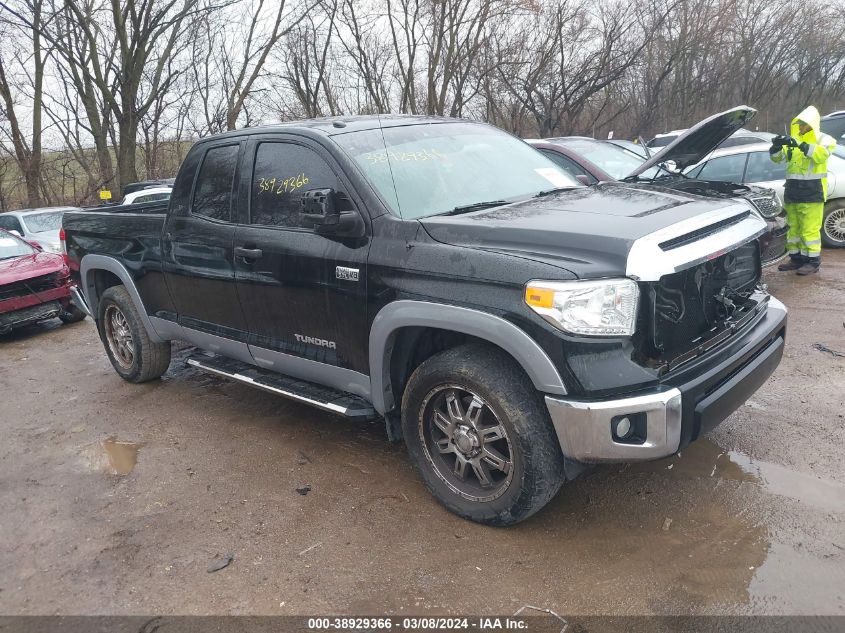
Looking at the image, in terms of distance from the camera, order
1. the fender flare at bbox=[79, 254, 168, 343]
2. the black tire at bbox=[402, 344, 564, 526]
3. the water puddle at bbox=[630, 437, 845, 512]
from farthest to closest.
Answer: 1. the fender flare at bbox=[79, 254, 168, 343]
2. the water puddle at bbox=[630, 437, 845, 512]
3. the black tire at bbox=[402, 344, 564, 526]

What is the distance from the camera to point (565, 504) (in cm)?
336

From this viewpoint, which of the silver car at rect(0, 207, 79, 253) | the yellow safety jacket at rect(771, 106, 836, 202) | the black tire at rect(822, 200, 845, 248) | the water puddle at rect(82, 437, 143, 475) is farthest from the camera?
the silver car at rect(0, 207, 79, 253)

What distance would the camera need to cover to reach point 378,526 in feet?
10.8

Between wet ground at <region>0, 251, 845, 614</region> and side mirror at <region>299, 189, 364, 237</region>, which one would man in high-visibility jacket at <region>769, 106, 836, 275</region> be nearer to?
wet ground at <region>0, 251, 845, 614</region>

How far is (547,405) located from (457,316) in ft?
1.84

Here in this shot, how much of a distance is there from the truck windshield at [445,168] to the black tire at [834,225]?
660 cm

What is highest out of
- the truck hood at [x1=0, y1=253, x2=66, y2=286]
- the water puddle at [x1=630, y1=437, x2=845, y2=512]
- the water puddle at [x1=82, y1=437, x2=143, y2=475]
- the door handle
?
the door handle

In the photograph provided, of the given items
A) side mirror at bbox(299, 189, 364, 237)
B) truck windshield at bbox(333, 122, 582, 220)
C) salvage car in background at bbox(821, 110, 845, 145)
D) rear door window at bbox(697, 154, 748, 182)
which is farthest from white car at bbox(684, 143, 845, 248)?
side mirror at bbox(299, 189, 364, 237)

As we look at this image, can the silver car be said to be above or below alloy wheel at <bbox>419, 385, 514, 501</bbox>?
above

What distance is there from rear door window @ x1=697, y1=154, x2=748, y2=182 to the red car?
849cm

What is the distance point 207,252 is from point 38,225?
32.6ft

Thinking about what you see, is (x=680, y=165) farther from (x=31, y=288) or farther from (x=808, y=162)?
(x=31, y=288)

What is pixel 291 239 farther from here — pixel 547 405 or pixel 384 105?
pixel 384 105

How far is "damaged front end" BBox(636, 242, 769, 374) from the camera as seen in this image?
9.04ft
